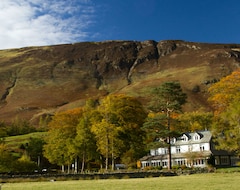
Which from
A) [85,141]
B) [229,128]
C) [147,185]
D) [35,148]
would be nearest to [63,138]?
[85,141]

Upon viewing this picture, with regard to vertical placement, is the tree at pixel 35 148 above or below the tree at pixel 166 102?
below

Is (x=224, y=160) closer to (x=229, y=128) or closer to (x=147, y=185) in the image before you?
(x=229, y=128)

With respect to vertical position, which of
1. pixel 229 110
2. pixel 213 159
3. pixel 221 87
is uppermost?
pixel 221 87

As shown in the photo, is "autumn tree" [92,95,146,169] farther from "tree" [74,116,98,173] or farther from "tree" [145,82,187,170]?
"tree" [145,82,187,170]

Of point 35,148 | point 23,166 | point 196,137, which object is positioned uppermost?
point 196,137

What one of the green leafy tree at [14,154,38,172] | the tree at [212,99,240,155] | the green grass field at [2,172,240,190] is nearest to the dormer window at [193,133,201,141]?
the tree at [212,99,240,155]

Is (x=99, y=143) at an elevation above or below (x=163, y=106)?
below

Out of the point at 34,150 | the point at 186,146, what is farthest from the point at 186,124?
the point at 34,150

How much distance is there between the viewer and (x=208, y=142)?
91.8 m

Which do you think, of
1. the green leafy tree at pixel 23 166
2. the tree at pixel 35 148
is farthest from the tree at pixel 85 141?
the tree at pixel 35 148

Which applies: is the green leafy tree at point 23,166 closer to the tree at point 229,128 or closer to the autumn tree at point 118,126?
the autumn tree at point 118,126

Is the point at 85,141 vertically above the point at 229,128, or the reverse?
the point at 229,128

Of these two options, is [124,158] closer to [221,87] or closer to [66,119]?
[66,119]

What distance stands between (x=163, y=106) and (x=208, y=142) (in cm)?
2756
